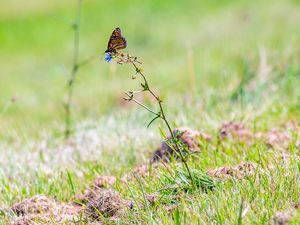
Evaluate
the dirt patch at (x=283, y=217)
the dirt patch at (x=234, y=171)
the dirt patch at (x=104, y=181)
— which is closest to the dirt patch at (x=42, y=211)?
the dirt patch at (x=104, y=181)

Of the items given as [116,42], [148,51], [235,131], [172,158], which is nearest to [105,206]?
[172,158]

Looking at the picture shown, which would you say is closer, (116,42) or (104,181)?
(116,42)

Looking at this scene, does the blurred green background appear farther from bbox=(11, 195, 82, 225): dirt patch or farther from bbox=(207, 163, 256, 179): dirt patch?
bbox=(11, 195, 82, 225): dirt patch

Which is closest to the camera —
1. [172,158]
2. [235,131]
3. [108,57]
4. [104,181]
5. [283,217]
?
[283,217]

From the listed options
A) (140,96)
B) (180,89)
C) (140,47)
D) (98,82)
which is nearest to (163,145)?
(140,96)

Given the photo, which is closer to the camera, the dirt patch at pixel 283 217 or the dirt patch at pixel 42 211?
the dirt patch at pixel 283 217

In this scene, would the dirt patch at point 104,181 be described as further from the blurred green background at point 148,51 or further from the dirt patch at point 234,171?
the blurred green background at point 148,51

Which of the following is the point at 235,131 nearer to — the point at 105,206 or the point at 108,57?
the point at 105,206
